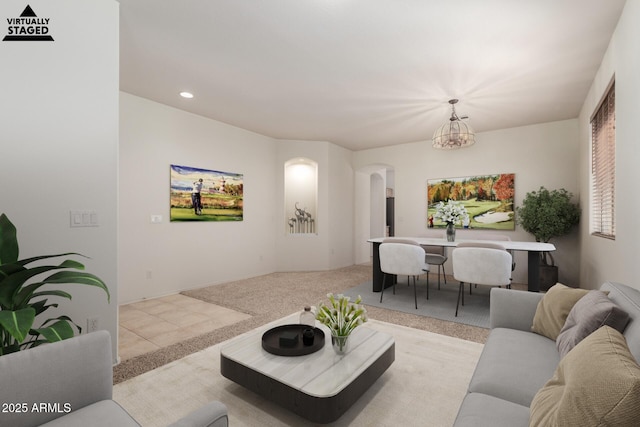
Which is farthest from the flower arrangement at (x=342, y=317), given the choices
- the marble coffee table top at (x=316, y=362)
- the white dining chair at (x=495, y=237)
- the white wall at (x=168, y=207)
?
the white dining chair at (x=495, y=237)

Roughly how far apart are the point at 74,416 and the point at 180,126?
4.06m

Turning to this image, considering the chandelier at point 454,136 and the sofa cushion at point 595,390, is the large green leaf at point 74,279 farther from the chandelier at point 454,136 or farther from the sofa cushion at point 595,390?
the chandelier at point 454,136

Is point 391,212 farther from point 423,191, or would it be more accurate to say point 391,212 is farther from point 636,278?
point 636,278

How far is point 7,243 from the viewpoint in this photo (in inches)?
53.7

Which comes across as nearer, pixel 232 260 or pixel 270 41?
pixel 270 41

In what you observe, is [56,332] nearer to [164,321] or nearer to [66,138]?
[66,138]

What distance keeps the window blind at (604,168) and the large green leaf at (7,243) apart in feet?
14.4

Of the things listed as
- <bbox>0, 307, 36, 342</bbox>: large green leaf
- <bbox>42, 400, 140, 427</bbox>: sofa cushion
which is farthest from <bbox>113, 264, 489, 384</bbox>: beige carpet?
<bbox>0, 307, 36, 342</bbox>: large green leaf

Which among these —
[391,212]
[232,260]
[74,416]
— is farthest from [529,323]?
[391,212]

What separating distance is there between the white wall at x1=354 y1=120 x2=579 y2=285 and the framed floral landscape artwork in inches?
4.2

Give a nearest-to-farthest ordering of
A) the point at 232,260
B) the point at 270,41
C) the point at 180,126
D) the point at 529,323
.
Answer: the point at 529,323
the point at 270,41
the point at 180,126
the point at 232,260

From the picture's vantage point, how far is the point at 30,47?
6.30ft

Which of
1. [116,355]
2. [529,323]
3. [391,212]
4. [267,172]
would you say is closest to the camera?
[529,323]

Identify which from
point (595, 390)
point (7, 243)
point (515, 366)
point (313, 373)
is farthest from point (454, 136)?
point (7, 243)
